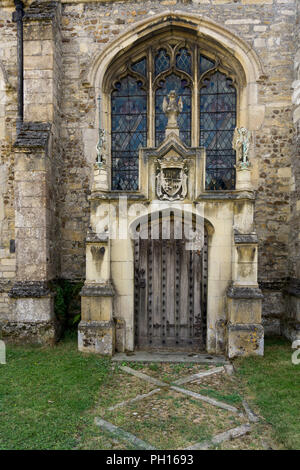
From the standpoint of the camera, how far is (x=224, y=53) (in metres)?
7.58

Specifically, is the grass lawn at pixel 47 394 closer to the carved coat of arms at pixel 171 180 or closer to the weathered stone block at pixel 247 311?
the weathered stone block at pixel 247 311

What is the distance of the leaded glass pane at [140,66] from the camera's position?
7.93 m

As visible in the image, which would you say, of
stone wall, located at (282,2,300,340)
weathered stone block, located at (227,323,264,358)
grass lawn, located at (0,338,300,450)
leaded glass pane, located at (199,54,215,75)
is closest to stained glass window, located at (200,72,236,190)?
leaded glass pane, located at (199,54,215,75)

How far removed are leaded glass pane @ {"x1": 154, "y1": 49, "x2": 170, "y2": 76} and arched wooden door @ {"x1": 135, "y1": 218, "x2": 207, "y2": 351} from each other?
429 cm

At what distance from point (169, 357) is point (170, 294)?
119 cm

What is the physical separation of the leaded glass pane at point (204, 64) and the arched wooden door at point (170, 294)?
433 cm

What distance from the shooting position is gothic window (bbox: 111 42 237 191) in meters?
7.74

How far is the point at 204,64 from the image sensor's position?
7.86 metres

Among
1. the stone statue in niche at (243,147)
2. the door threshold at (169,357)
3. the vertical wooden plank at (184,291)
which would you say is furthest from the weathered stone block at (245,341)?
the stone statue in niche at (243,147)

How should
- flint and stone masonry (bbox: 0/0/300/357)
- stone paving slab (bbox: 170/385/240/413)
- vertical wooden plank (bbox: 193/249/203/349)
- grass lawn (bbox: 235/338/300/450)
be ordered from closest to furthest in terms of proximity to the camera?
grass lawn (bbox: 235/338/300/450) < stone paving slab (bbox: 170/385/240/413) < flint and stone masonry (bbox: 0/0/300/357) < vertical wooden plank (bbox: 193/249/203/349)

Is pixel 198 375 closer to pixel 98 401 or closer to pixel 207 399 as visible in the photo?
pixel 207 399

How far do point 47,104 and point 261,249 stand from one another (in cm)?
588

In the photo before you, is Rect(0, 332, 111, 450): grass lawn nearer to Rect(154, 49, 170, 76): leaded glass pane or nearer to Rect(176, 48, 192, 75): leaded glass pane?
Rect(154, 49, 170, 76): leaded glass pane
